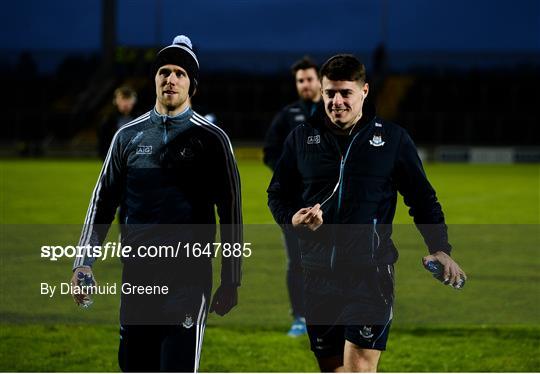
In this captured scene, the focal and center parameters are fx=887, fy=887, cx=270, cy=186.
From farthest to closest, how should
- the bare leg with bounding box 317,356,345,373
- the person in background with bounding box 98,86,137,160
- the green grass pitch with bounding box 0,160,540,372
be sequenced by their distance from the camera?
the person in background with bounding box 98,86,137,160, the green grass pitch with bounding box 0,160,540,372, the bare leg with bounding box 317,356,345,373

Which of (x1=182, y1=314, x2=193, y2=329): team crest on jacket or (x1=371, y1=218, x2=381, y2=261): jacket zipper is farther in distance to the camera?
(x1=371, y1=218, x2=381, y2=261): jacket zipper

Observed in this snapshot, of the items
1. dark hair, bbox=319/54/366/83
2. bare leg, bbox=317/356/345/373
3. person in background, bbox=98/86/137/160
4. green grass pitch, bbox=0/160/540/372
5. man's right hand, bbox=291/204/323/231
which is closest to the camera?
man's right hand, bbox=291/204/323/231

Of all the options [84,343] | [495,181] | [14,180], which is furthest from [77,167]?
[84,343]

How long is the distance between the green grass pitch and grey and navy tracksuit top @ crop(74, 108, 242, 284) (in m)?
2.79

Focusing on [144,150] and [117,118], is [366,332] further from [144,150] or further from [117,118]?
[117,118]

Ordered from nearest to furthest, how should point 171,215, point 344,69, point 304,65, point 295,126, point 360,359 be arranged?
point 171,215
point 344,69
point 360,359
point 304,65
point 295,126

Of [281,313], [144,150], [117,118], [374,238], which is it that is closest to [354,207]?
[374,238]

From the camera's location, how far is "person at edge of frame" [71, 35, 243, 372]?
402cm

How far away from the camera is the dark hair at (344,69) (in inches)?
169

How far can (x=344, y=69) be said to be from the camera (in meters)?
4.30

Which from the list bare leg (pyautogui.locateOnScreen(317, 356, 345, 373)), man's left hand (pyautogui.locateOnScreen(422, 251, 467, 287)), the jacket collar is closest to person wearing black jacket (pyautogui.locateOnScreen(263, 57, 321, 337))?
bare leg (pyautogui.locateOnScreen(317, 356, 345, 373))

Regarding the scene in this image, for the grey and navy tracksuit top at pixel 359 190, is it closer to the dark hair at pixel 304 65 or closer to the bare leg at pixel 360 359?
the bare leg at pixel 360 359

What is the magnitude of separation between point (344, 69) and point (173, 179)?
3.29 feet

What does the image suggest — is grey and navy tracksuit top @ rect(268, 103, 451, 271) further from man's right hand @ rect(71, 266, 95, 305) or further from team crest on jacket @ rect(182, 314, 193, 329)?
man's right hand @ rect(71, 266, 95, 305)
